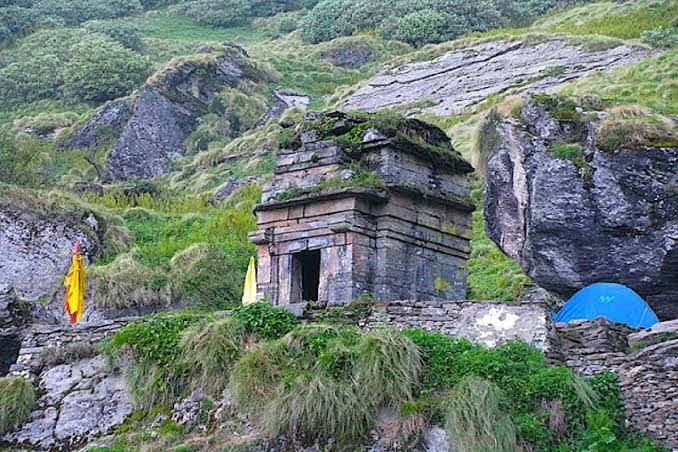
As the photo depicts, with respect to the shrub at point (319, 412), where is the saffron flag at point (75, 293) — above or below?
above

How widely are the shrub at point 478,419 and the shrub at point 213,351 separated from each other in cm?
297

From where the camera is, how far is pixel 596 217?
1856 cm

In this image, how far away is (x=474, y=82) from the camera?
41812mm

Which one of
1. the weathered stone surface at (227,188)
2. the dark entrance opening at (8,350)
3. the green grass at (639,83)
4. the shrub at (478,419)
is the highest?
the green grass at (639,83)

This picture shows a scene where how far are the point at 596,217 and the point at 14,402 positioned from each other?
9172 millimetres

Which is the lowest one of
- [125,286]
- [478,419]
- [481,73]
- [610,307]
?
[478,419]

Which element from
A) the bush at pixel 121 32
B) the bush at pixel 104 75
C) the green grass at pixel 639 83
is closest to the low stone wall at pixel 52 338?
the green grass at pixel 639 83

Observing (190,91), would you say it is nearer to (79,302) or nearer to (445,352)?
(79,302)

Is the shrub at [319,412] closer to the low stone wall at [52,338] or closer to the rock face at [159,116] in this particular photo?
the low stone wall at [52,338]

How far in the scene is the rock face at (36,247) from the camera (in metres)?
24.8

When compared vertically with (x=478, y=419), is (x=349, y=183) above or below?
above

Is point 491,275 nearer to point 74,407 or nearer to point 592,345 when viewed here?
point 592,345

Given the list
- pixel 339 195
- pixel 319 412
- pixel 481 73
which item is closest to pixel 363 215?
pixel 339 195

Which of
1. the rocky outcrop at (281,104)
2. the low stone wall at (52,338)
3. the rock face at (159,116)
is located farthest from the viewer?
the rocky outcrop at (281,104)
